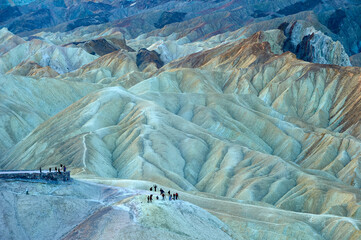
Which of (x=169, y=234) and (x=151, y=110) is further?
(x=151, y=110)

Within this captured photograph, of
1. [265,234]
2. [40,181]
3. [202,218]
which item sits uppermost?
[40,181]

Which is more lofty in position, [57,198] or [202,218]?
[57,198]

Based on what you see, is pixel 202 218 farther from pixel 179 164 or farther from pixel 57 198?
pixel 179 164

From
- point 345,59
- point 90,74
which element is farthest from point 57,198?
point 345,59

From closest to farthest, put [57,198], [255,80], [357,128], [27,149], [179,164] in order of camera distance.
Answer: [57,198] → [179,164] → [27,149] → [357,128] → [255,80]

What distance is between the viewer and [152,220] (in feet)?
148

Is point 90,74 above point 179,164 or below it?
below

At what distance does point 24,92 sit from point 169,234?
104 meters

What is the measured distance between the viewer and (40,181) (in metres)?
52.1

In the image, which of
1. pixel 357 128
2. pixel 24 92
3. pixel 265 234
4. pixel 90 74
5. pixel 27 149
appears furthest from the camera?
pixel 90 74

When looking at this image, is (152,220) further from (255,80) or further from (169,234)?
(255,80)

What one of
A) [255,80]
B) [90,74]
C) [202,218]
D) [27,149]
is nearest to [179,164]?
[27,149]

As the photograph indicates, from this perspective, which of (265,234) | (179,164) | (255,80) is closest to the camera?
(265,234)

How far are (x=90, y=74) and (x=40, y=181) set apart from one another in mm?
133714
